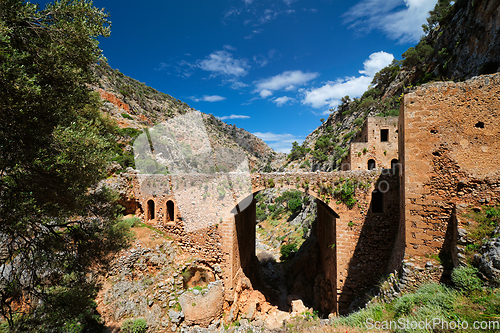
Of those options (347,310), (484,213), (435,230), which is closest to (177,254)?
(347,310)

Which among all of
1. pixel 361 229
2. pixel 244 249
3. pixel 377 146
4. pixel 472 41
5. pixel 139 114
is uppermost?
pixel 139 114

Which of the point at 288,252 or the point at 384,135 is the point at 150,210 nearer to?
the point at 288,252

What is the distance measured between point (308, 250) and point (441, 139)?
44.0 ft

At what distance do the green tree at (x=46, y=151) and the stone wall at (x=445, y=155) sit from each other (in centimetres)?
1027

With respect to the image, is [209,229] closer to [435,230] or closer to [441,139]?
[435,230]

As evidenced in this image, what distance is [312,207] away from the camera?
2570cm

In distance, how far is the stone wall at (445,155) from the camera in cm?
634

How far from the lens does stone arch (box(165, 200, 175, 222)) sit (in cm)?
1310

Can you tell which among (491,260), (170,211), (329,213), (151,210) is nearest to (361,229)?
(329,213)

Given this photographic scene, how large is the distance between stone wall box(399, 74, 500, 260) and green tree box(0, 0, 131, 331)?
10273 millimetres

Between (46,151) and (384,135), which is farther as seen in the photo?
(384,135)

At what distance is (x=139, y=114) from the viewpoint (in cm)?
4088

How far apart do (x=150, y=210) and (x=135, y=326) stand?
20.7ft

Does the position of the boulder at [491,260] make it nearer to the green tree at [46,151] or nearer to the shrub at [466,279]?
the shrub at [466,279]
